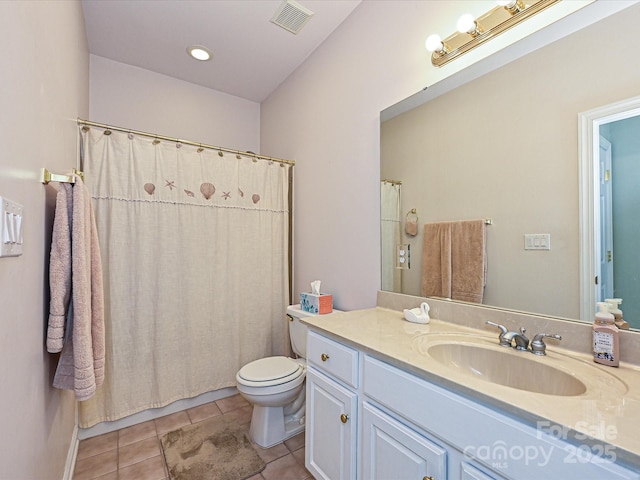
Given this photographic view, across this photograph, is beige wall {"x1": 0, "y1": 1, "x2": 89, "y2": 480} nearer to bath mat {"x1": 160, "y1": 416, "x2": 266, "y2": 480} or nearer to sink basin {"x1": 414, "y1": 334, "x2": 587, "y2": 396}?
bath mat {"x1": 160, "y1": 416, "x2": 266, "y2": 480}

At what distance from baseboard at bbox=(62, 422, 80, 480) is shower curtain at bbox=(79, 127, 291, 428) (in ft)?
A: 0.33

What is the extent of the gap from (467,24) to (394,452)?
1660mm

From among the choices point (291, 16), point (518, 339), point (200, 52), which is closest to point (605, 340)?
point (518, 339)

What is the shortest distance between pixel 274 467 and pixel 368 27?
2.60 meters

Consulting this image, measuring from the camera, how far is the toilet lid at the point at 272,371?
1671 millimetres

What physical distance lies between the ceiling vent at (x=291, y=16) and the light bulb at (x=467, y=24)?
1.10 m

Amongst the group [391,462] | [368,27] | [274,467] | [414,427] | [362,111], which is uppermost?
[368,27]

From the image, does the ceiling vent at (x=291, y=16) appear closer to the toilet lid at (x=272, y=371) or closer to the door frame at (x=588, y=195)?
the door frame at (x=588, y=195)

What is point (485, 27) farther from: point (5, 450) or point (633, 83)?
point (5, 450)

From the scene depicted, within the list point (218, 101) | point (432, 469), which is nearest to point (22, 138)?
point (432, 469)

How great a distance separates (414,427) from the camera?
893 mm

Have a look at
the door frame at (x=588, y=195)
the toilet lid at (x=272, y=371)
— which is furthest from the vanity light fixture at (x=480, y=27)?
the toilet lid at (x=272, y=371)

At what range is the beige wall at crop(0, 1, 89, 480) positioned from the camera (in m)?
0.66

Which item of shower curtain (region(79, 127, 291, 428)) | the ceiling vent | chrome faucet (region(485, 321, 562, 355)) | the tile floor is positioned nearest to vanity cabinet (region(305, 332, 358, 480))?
the tile floor
